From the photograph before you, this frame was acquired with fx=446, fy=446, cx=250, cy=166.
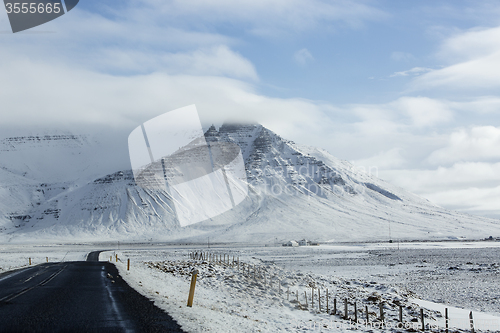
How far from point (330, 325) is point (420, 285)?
23101mm

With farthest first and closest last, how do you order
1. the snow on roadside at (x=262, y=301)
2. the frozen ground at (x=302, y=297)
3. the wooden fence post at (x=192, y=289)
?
the frozen ground at (x=302, y=297) → the wooden fence post at (x=192, y=289) → the snow on roadside at (x=262, y=301)

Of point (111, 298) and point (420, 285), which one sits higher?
point (111, 298)

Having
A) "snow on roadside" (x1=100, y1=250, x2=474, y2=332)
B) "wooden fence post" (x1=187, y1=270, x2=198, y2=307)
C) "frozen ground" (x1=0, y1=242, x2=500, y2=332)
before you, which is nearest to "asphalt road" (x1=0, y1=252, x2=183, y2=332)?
"snow on roadside" (x1=100, y1=250, x2=474, y2=332)

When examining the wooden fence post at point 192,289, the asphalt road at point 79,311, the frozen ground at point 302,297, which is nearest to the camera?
the asphalt road at point 79,311

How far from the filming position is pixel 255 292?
2842 centimetres

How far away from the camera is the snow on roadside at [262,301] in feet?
49.4

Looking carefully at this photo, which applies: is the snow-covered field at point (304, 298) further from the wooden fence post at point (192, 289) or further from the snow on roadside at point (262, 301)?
the wooden fence post at point (192, 289)

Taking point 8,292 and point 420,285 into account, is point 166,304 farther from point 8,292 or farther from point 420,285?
point 420,285

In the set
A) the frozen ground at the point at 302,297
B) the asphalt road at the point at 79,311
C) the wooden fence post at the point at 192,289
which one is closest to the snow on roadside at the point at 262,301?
the frozen ground at the point at 302,297

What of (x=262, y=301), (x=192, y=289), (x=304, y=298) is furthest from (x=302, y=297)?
(x=192, y=289)

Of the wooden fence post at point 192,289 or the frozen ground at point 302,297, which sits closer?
the wooden fence post at point 192,289

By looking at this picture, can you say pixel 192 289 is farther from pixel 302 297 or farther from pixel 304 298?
pixel 302 297

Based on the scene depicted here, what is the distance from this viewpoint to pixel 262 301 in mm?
25266

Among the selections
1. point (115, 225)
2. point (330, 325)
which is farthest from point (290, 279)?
point (115, 225)
